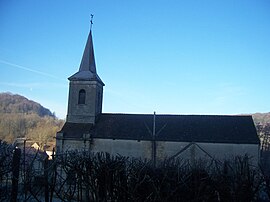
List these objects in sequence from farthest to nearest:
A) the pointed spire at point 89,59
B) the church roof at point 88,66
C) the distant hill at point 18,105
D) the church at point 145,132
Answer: the distant hill at point 18,105 < the pointed spire at point 89,59 < the church roof at point 88,66 < the church at point 145,132

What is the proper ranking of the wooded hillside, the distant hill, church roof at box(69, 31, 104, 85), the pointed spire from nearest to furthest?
church roof at box(69, 31, 104, 85) < the pointed spire < the wooded hillside < the distant hill

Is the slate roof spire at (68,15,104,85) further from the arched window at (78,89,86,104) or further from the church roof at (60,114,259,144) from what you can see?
the church roof at (60,114,259,144)

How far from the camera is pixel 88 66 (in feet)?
98.5

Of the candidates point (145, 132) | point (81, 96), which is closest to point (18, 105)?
point (81, 96)

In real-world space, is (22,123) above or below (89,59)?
below

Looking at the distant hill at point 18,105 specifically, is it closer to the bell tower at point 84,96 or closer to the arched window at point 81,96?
the bell tower at point 84,96

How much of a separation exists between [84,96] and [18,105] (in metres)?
55.8

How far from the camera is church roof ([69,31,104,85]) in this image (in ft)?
95.4

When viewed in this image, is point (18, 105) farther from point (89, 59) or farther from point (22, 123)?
point (89, 59)

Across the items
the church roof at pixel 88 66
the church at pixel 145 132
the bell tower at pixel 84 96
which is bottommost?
the church at pixel 145 132

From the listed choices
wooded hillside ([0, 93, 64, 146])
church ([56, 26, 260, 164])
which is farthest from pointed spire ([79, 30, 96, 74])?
wooded hillside ([0, 93, 64, 146])

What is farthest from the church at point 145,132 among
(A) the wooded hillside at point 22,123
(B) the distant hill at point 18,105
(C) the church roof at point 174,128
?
(B) the distant hill at point 18,105

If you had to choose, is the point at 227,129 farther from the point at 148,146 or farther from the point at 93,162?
the point at 93,162

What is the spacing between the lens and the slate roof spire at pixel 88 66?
95.4 feet
